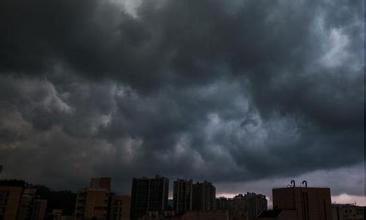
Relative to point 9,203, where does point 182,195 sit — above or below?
above

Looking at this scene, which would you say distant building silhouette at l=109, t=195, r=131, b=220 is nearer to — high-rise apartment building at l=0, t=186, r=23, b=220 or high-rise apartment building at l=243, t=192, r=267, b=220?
high-rise apartment building at l=0, t=186, r=23, b=220

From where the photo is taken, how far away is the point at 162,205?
178750mm

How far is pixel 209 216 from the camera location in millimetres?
129625

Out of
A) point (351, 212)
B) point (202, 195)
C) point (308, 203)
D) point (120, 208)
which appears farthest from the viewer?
point (202, 195)

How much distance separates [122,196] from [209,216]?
102 ft

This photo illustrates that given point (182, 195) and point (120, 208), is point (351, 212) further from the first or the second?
point (120, 208)

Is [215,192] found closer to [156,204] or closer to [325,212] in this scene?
[156,204]

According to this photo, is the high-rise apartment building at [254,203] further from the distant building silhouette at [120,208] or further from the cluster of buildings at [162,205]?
the distant building silhouette at [120,208]

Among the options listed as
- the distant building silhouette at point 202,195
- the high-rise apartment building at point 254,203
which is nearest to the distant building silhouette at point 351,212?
the high-rise apartment building at point 254,203

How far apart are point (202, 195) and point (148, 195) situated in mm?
24975

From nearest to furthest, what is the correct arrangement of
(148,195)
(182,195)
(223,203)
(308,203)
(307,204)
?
1. (308,203)
2. (307,204)
3. (148,195)
4. (182,195)
5. (223,203)

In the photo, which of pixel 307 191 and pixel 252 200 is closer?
pixel 307 191

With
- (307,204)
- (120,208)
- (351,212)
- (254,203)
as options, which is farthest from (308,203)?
(254,203)

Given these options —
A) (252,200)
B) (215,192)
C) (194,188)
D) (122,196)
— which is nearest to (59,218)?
(122,196)
